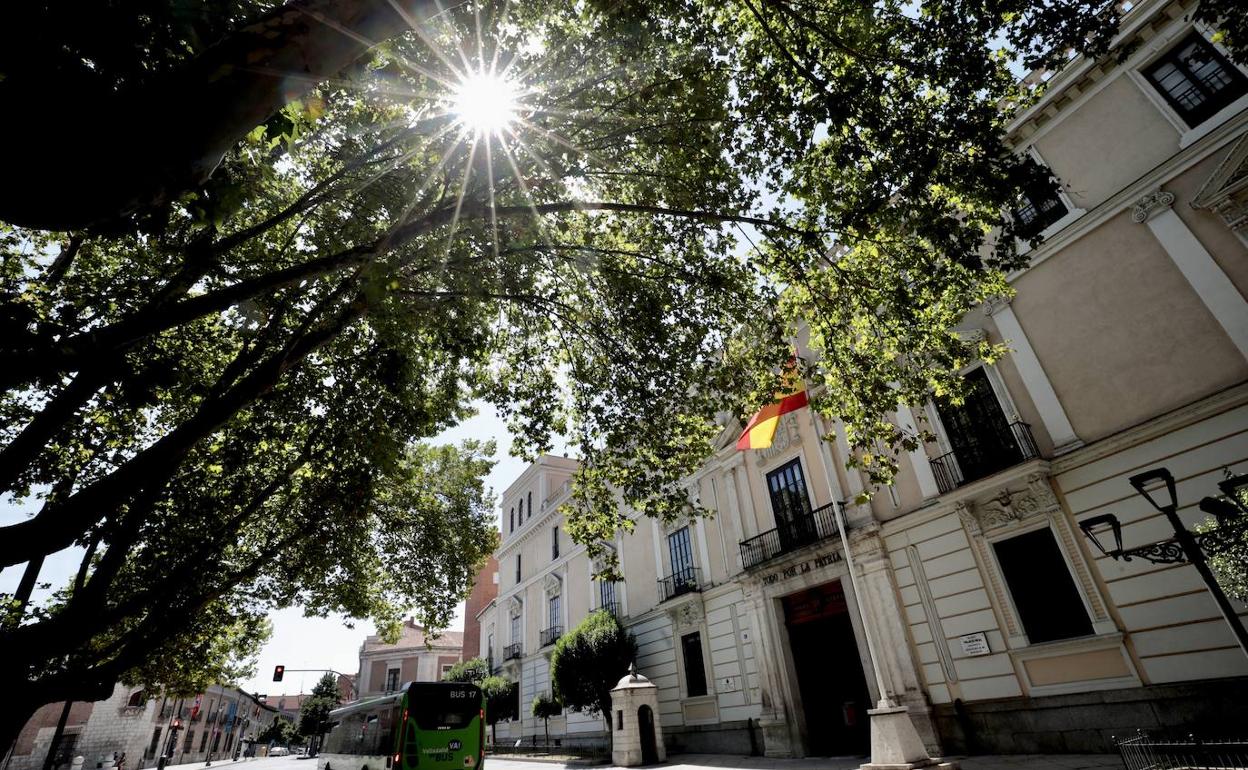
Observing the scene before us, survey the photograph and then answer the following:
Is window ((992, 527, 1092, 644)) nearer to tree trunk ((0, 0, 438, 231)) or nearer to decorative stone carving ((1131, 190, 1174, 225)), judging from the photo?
decorative stone carving ((1131, 190, 1174, 225))

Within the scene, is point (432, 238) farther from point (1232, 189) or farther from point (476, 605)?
point (476, 605)

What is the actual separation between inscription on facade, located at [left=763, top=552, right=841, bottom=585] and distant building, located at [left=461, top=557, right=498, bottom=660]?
32.8 m

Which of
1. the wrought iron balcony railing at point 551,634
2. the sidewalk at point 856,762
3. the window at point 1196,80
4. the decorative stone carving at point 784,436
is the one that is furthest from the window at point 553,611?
the window at point 1196,80

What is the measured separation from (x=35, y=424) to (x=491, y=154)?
5509mm

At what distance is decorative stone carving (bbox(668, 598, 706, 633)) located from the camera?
17.4 meters

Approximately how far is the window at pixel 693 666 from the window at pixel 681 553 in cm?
205

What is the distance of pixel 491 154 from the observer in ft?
23.8

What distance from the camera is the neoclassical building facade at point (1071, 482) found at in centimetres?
834

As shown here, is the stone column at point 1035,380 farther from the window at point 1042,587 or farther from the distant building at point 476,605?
the distant building at point 476,605

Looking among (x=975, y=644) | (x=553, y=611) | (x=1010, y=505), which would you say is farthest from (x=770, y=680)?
(x=553, y=611)

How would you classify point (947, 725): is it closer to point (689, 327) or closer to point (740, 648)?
point (740, 648)

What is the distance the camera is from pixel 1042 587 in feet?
32.3

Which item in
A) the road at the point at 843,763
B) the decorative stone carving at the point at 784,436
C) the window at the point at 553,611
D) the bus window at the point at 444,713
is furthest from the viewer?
the window at the point at 553,611

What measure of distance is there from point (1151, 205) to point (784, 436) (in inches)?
359
